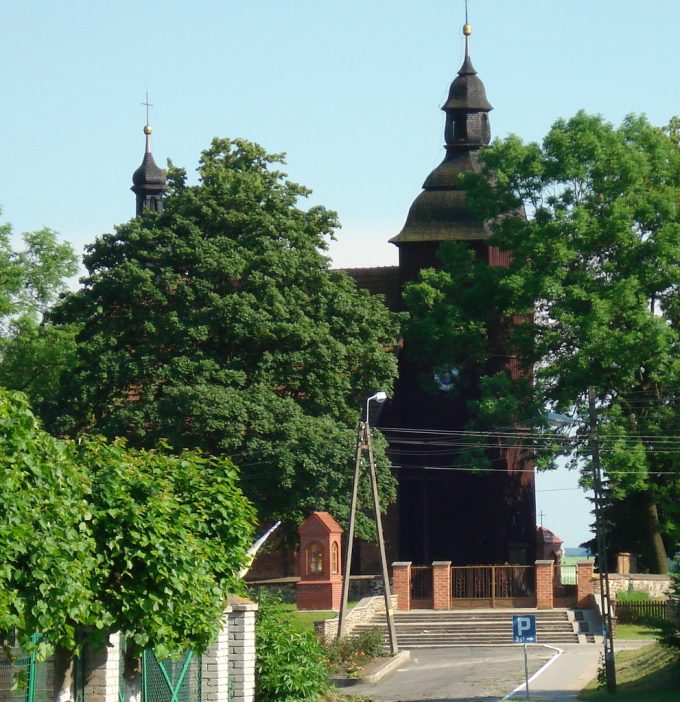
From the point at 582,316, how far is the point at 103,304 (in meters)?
14.2

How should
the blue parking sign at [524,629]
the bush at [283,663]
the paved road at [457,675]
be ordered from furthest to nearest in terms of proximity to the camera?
the paved road at [457,675], the blue parking sign at [524,629], the bush at [283,663]

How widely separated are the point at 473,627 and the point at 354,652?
21.6ft

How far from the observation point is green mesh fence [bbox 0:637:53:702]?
1897 centimetres

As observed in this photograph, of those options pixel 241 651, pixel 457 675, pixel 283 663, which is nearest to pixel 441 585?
A: pixel 457 675

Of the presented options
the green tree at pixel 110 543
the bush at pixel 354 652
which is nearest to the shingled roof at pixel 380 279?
the bush at pixel 354 652

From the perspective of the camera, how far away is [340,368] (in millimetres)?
45219

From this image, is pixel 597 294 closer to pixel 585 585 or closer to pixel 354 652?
pixel 585 585

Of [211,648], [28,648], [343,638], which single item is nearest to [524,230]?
[343,638]

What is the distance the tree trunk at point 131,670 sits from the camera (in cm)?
2001

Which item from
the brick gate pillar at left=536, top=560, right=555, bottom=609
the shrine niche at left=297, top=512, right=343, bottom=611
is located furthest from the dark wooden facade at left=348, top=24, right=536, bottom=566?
the shrine niche at left=297, top=512, right=343, bottom=611

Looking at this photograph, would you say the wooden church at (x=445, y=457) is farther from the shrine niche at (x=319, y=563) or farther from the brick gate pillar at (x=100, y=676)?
the brick gate pillar at (x=100, y=676)

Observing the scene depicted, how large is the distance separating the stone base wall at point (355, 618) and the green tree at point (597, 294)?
6.70 m

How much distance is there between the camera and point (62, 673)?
60.9 ft

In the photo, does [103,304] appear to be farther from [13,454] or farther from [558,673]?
[13,454]
